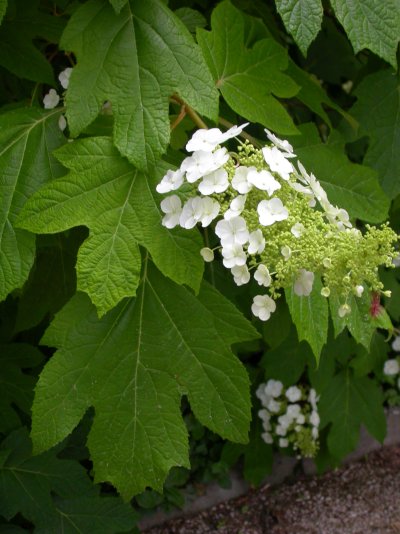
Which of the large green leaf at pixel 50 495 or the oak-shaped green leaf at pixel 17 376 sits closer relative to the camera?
the large green leaf at pixel 50 495

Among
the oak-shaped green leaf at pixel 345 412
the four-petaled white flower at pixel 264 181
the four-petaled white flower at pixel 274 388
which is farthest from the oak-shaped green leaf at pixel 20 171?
the oak-shaped green leaf at pixel 345 412

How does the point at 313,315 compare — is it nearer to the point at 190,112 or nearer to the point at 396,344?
the point at 190,112

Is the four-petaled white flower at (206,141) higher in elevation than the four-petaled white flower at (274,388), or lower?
higher

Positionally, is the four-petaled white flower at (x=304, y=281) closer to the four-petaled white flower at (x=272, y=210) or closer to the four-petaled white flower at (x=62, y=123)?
the four-petaled white flower at (x=272, y=210)

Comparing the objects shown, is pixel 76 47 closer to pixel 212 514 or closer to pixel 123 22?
pixel 123 22

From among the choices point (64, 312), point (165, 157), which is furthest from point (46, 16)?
point (64, 312)
